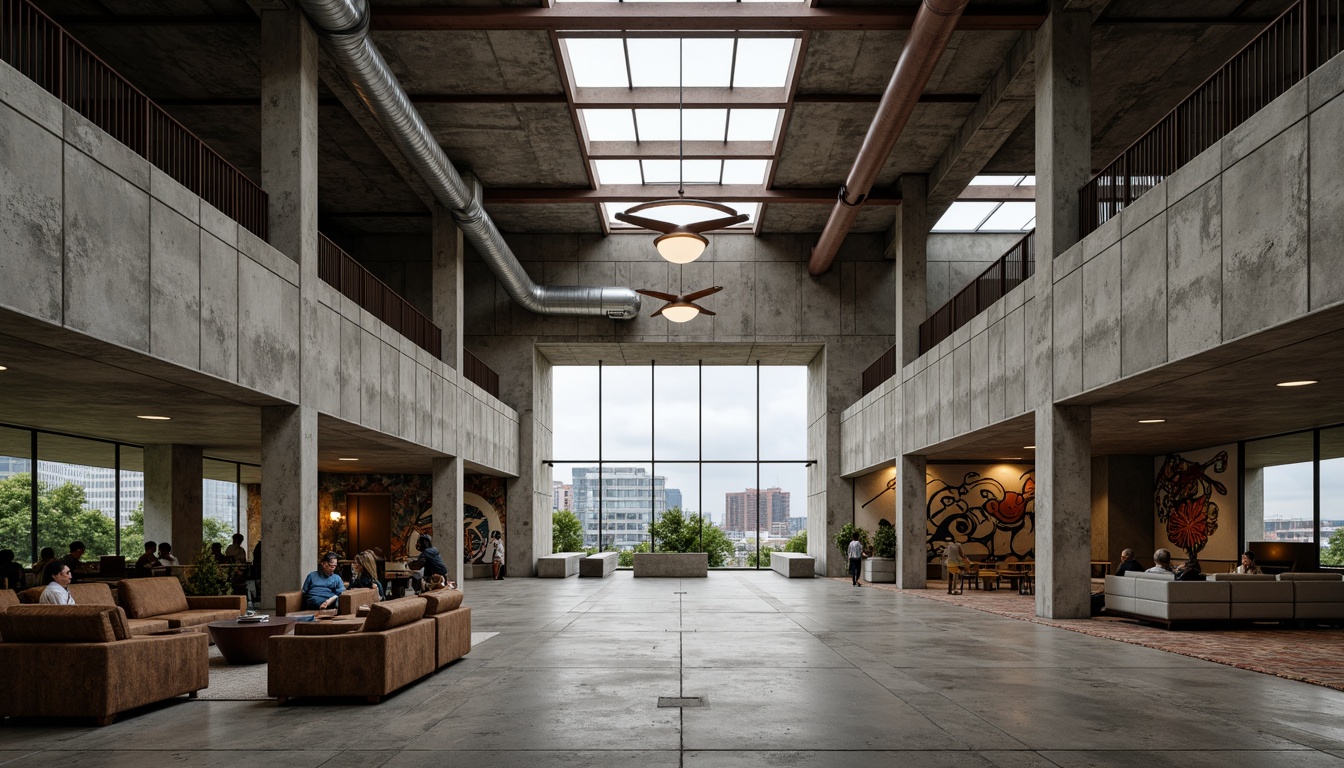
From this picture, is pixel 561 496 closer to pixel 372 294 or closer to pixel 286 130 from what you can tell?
pixel 372 294

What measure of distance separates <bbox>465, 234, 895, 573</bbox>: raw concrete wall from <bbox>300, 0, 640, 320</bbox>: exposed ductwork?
0.89 meters

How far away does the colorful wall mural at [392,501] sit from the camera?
98.0 ft

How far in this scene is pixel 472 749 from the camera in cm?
652

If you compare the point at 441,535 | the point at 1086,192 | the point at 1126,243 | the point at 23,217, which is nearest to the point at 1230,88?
the point at 1126,243

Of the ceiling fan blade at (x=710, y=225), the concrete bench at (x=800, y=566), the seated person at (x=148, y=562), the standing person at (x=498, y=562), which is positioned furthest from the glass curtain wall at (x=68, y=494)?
the concrete bench at (x=800, y=566)

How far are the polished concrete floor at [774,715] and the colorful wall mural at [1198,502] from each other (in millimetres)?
11199

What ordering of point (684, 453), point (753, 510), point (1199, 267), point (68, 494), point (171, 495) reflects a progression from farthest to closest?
point (753, 510), point (684, 453), point (171, 495), point (68, 494), point (1199, 267)

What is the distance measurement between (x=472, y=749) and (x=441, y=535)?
16.9 meters

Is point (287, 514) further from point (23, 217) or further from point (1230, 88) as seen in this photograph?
point (1230, 88)

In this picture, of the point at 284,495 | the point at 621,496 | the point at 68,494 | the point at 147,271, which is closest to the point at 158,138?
the point at 147,271

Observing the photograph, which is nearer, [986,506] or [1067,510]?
[1067,510]

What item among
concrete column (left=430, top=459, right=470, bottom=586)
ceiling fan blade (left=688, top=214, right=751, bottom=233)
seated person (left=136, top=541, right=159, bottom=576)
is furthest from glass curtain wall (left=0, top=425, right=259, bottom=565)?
ceiling fan blade (left=688, top=214, right=751, bottom=233)

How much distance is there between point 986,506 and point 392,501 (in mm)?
18036

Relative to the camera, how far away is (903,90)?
1512 centimetres
